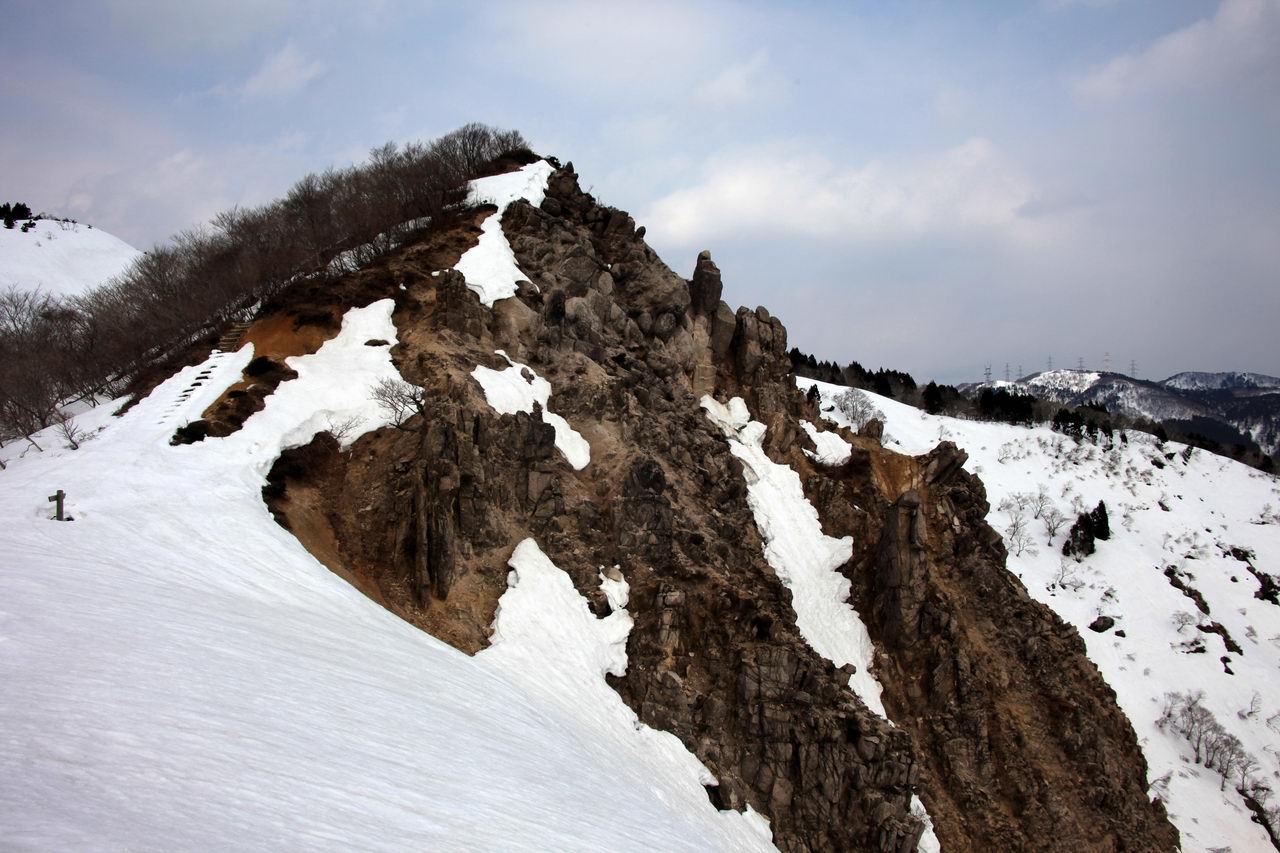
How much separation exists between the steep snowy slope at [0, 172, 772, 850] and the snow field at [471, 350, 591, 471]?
4308mm

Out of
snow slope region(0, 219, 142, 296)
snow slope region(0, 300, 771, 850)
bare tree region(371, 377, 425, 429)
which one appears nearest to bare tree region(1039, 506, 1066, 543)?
snow slope region(0, 300, 771, 850)

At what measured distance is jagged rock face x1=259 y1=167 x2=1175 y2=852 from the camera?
2058cm

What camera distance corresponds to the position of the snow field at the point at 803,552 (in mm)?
27078

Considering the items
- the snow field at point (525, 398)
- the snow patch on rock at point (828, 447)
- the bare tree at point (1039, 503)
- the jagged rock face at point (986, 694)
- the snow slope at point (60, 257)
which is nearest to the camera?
the jagged rock face at point (986, 694)

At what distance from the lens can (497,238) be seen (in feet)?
113

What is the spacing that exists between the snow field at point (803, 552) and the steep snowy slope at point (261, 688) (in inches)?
351

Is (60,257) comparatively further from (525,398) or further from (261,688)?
(261,688)

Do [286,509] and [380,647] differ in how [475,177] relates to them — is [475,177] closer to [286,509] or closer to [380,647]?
[286,509]

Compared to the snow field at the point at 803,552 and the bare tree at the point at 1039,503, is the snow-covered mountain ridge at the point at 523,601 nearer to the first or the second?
the snow field at the point at 803,552

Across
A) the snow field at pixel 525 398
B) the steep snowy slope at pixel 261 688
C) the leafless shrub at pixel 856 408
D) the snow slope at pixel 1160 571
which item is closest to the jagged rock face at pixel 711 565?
the snow field at pixel 525 398

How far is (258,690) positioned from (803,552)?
970 inches

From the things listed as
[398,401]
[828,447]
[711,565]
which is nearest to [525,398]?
[398,401]

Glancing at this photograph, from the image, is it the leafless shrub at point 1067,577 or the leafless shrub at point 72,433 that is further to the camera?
the leafless shrub at point 1067,577

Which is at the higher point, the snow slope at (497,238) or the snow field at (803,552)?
the snow slope at (497,238)
